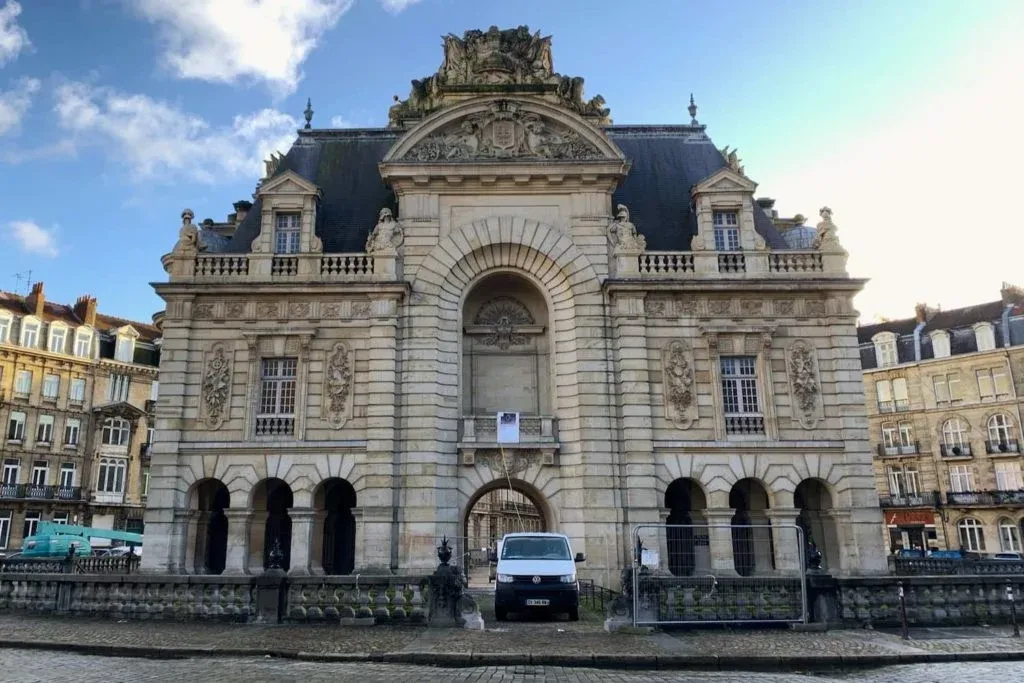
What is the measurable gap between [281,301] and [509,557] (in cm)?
1285

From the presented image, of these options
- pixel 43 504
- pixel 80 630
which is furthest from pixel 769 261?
pixel 43 504

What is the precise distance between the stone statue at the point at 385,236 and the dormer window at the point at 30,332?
106 ft

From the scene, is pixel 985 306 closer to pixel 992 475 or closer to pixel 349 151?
pixel 992 475

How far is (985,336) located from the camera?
48.7 m

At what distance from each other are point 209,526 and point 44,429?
28.3 m

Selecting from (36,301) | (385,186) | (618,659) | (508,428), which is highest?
(36,301)

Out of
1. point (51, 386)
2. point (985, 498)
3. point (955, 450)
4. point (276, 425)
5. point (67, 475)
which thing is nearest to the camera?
point (276, 425)

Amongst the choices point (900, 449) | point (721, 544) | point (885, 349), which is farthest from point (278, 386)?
point (885, 349)

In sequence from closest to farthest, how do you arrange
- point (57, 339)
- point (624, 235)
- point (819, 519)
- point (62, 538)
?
point (819, 519) < point (624, 235) < point (62, 538) < point (57, 339)

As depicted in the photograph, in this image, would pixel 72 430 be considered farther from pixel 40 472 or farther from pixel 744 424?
pixel 744 424

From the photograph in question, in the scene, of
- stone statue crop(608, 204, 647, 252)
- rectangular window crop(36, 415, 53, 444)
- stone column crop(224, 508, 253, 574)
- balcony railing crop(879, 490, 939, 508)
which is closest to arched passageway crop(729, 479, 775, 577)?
stone statue crop(608, 204, 647, 252)

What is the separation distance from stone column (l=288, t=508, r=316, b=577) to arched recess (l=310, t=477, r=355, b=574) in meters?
0.80

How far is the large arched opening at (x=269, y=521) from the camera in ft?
81.0

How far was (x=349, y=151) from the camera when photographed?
30.5 meters
